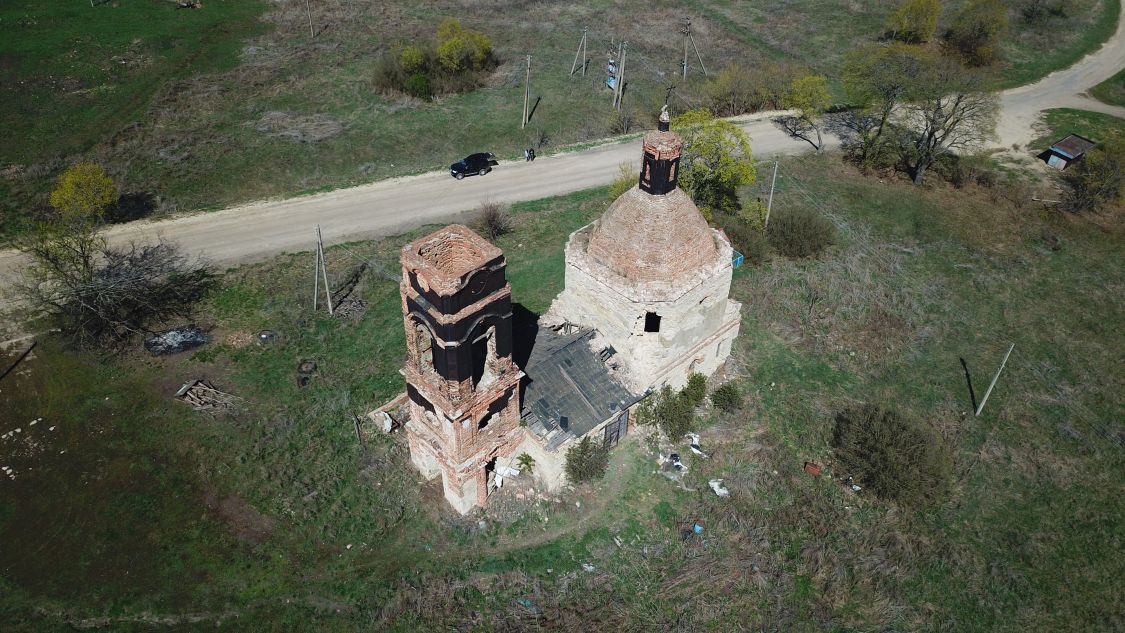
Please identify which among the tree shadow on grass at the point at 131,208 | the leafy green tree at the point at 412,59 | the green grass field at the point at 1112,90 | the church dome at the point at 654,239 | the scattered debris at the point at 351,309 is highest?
the church dome at the point at 654,239

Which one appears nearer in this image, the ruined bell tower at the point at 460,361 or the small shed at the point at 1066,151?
the ruined bell tower at the point at 460,361

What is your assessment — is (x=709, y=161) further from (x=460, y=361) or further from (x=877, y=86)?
(x=460, y=361)

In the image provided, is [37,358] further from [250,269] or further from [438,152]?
[438,152]

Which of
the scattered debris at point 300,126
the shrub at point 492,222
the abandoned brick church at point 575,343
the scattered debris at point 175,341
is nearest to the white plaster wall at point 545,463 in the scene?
the abandoned brick church at point 575,343

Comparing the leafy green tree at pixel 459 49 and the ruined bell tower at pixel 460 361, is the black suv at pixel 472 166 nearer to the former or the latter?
the leafy green tree at pixel 459 49

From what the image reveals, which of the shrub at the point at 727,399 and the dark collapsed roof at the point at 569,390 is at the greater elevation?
the dark collapsed roof at the point at 569,390

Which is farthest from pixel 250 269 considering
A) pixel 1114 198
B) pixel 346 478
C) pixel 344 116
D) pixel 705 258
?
pixel 1114 198

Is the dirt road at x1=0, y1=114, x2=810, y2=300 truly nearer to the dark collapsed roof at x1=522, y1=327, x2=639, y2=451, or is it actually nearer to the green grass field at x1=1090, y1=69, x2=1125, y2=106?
the dark collapsed roof at x1=522, y1=327, x2=639, y2=451
